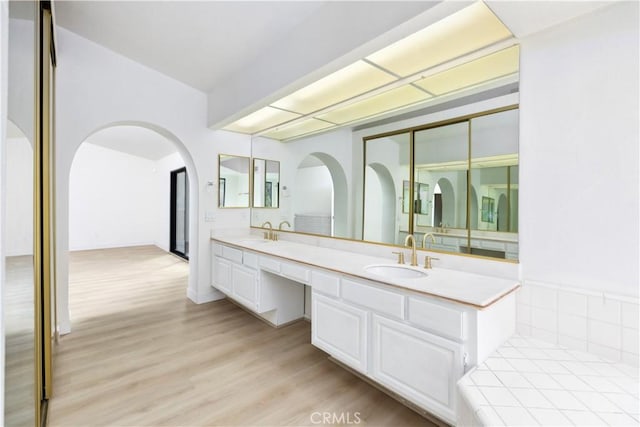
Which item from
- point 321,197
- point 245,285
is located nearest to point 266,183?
point 321,197

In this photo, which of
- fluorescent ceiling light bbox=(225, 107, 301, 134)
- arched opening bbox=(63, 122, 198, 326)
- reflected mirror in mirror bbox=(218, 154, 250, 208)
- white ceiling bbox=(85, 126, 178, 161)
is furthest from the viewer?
arched opening bbox=(63, 122, 198, 326)

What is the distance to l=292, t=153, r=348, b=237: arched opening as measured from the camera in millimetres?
2859

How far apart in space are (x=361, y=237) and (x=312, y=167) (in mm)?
1070

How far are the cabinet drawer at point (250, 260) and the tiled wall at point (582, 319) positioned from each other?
221cm

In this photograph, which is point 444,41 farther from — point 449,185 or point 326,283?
point 326,283

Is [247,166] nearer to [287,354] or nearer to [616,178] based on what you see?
[287,354]

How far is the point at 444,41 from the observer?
Result: 1.75 metres

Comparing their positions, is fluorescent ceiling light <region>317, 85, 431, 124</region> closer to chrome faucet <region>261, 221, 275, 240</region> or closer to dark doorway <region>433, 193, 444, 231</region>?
dark doorway <region>433, 193, 444, 231</region>

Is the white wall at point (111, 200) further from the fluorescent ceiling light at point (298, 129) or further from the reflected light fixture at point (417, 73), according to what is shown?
the reflected light fixture at point (417, 73)

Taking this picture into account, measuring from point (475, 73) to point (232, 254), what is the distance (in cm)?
286

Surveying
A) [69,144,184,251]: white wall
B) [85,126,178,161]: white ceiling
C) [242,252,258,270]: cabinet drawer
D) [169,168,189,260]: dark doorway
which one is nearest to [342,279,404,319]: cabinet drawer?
[242,252,258,270]: cabinet drawer

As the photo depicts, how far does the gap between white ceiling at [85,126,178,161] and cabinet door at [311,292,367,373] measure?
189 inches

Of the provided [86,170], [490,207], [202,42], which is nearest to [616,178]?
[490,207]

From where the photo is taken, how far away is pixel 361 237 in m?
2.67
